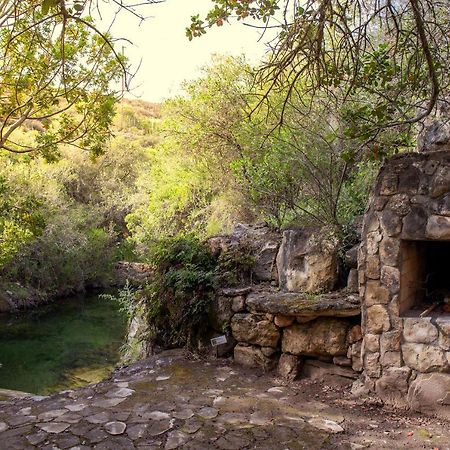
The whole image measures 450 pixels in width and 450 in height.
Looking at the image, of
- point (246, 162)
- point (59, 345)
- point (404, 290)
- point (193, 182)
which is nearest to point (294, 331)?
point (404, 290)

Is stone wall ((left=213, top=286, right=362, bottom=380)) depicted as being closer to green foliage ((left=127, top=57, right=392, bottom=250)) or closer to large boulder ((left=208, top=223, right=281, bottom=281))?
large boulder ((left=208, top=223, right=281, bottom=281))

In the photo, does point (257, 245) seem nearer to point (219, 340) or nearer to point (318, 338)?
point (219, 340)

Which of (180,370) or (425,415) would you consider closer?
(425,415)

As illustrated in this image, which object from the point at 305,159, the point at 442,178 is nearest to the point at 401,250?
the point at 442,178

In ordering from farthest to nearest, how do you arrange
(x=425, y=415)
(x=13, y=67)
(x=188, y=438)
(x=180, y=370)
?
1. (x=13, y=67)
2. (x=180, y=370)
3. (x=425, y=415)
4. (x=188, y=438)

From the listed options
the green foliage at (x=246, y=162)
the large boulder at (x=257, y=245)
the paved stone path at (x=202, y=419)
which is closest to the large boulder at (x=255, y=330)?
the paved stone path at (x=202, y=419)

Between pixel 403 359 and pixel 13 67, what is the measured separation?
5986 millimetres

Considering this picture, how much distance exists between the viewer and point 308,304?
198 inches

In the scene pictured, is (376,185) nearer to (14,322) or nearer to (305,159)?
(305,159)

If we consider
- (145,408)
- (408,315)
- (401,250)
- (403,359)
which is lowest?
(145,408)

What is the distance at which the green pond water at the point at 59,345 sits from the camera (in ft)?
31.8

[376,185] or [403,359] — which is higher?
[376,185]

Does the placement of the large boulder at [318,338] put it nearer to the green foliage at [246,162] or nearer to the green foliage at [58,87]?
the green foliage at [246,162]

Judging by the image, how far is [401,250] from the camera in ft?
14.9
